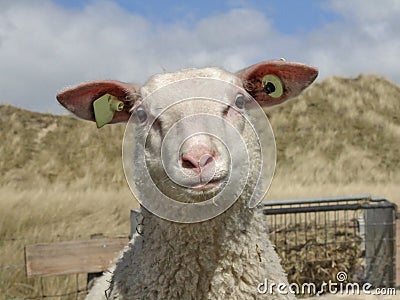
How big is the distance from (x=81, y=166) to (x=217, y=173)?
19059 millimetres

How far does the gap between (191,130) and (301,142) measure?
67.9ft

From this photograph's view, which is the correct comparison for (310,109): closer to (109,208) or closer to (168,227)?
(109,208)

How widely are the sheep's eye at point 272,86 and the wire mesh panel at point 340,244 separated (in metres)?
3.23

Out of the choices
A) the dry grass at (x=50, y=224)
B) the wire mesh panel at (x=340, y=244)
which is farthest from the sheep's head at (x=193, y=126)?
the dry grass at (x=50, y=224)

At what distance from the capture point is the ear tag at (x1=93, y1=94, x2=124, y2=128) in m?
2.97

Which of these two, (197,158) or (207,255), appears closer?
(197,158)

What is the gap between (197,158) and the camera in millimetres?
2357

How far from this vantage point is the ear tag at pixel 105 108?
2973mm

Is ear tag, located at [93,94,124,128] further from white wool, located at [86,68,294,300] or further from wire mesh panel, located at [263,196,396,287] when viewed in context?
wire mesh panel, located at [263,196,396,287]

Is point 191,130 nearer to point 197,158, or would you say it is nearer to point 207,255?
point 197,158

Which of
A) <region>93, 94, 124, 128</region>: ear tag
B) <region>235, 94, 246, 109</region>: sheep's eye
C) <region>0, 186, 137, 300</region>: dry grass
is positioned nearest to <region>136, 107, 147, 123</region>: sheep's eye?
<region>93, 94, 124, 128</region>: ear tag

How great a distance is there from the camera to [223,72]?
288cm

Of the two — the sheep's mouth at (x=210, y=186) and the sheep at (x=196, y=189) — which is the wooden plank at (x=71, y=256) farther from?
the sheep's mouth at (x=210, y=186)

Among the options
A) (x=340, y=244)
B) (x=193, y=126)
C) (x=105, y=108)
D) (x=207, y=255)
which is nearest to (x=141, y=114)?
(x=105, y=108)
